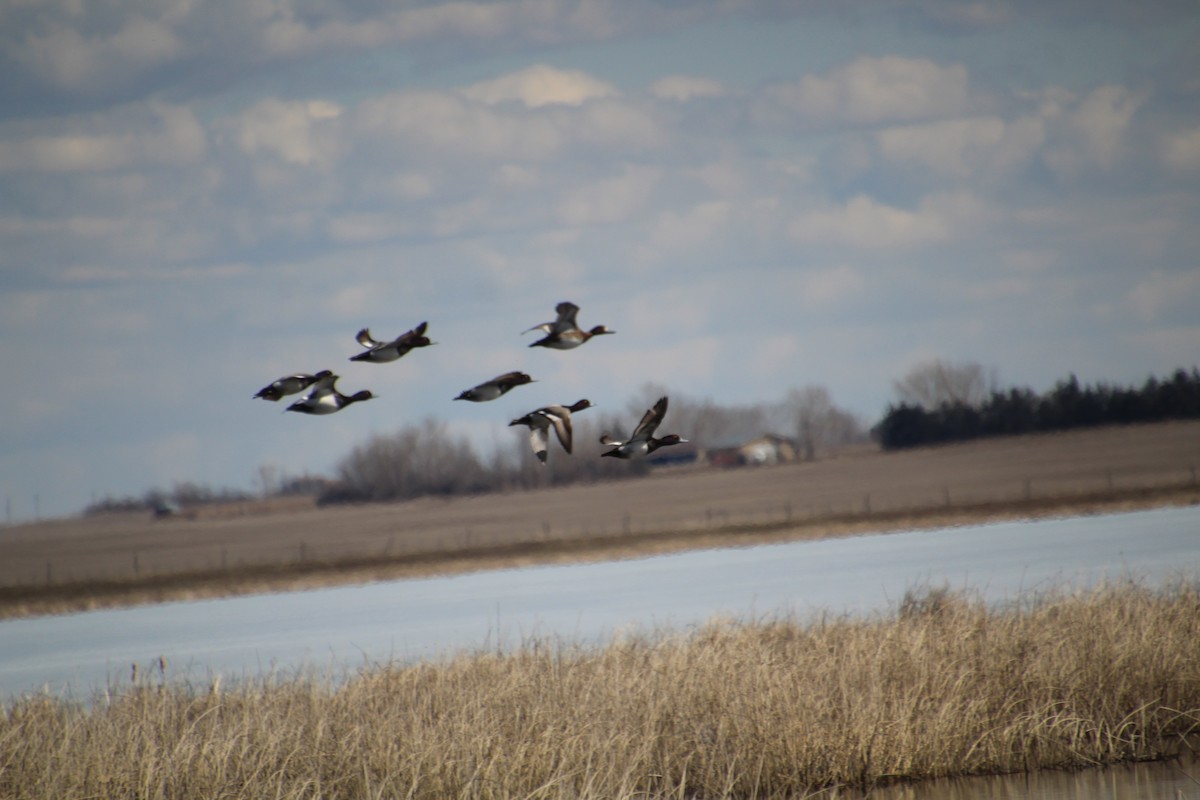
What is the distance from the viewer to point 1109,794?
1741 cm

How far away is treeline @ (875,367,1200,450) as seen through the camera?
94688 millimetres

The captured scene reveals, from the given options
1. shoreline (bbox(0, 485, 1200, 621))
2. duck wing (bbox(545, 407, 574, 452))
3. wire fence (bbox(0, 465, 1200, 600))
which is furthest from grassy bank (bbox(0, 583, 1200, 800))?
wire fence (bbox(0, 465, 1200, 600))

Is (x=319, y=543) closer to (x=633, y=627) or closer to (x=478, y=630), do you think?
(x=478, y=630)

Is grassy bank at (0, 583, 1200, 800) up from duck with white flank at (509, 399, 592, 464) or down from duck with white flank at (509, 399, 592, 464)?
down

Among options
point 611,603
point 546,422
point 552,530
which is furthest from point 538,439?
point 552,530

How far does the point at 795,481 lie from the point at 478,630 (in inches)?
2544

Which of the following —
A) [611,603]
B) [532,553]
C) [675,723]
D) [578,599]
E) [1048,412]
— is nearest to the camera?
[675,723]

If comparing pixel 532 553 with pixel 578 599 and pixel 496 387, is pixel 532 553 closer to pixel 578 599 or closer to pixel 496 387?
pixel 578 599

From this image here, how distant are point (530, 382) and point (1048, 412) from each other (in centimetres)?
9532

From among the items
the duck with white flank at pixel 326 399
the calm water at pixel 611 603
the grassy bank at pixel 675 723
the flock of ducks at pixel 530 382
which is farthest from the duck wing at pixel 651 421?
the calm water at pixel 611 603

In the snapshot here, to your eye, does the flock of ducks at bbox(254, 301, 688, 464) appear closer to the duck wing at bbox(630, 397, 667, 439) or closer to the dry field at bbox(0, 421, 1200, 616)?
the duck wing at bbox(630, 397, 667, 439)

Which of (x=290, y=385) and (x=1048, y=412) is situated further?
(x=1048, y=412)

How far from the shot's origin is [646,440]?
8.13 m

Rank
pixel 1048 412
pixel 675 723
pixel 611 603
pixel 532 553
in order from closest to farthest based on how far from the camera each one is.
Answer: pixel 675 723 < pixel 611 603 < pixel 532 553 < pixel 1048 412
